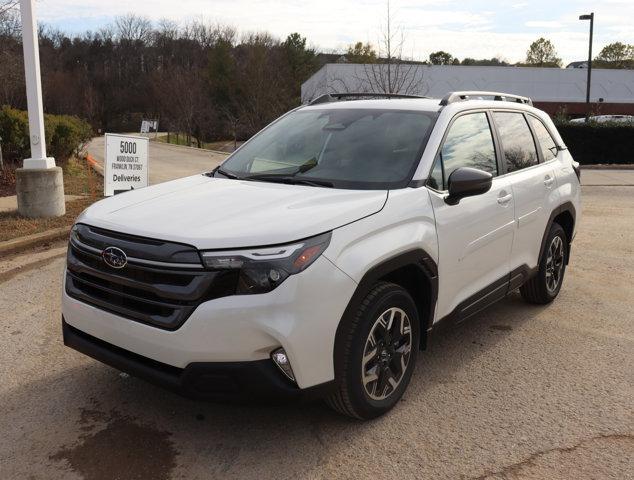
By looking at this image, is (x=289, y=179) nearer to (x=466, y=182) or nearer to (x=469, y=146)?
(x=466, y=182)

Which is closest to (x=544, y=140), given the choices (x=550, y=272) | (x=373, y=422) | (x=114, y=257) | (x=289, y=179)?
(x=550, y=272)

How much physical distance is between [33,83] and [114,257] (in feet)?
22.3

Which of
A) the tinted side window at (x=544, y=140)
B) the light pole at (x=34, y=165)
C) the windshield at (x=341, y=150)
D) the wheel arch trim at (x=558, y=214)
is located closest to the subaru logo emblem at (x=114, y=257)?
the windshield at (x=341, y=150)

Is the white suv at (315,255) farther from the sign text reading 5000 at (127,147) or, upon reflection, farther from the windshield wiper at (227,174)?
the sign text reading 5000 at (127,147)

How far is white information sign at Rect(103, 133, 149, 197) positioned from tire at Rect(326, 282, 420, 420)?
7.18 m

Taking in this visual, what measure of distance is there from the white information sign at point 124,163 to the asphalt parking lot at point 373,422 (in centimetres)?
511

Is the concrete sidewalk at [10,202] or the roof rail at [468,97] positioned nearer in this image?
the roof rail at [468,97]

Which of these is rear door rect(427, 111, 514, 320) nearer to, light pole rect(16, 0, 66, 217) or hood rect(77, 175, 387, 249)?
hood rect(77, 175, 387, 249)

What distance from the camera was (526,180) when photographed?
4.57 m

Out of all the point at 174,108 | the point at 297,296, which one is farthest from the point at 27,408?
the point at 174,108

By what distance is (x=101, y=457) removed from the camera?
2.95 meters

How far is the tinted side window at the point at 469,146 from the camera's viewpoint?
12.6 feet

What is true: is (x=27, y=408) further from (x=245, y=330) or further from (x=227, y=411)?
(x=245, y=330)

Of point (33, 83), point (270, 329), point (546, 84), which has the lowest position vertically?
point (270, 329)
